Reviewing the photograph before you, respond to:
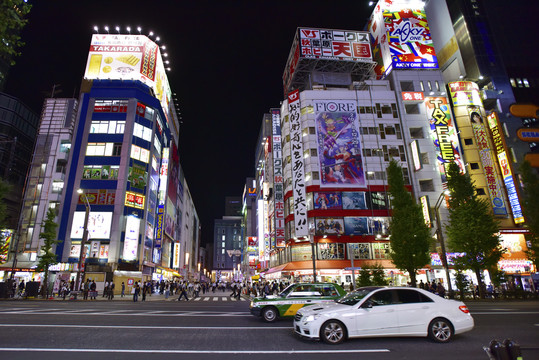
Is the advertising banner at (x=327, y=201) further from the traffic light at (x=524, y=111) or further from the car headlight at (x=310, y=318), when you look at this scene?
the car headlight at (x=310, y=318)

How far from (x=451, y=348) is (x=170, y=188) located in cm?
6412

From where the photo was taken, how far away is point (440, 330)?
7578mm

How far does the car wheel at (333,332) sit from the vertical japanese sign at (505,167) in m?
40.8

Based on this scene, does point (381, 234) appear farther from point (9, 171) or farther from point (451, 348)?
point (9, 171)

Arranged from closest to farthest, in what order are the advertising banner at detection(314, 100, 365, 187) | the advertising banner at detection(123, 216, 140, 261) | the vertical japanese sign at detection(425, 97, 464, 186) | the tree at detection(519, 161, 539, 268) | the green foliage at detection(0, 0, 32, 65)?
the green foliage at detection(0, 0, 32, 65), the tree at detection(519, 161, 539, 268), the vertical japanese sign at detection(425, 97, 464, 186), the advertising banner at detection(123, 216, 140, 261), the advertising banner at detection(314, 100, 365, 187)

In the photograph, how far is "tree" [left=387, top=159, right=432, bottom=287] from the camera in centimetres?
2497

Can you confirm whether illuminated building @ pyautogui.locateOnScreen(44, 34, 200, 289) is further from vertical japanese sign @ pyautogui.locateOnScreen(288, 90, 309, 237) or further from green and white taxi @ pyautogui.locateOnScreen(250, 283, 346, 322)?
green and white taxi @ pyautogui.locateOnScreen(250, 283, 346, 322)

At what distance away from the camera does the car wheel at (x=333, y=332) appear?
7.37 metres

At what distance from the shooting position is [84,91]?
48.5 meters

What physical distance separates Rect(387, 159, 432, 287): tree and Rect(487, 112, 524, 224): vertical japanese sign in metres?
20.2

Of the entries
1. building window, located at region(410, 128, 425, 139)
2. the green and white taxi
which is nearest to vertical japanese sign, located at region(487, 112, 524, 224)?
building window, located at region(410, 128, 425, 139)

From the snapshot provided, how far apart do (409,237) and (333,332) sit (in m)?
20.3

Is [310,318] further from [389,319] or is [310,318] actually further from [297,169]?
[297,169]

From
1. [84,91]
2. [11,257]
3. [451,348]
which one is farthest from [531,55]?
[11,257]
